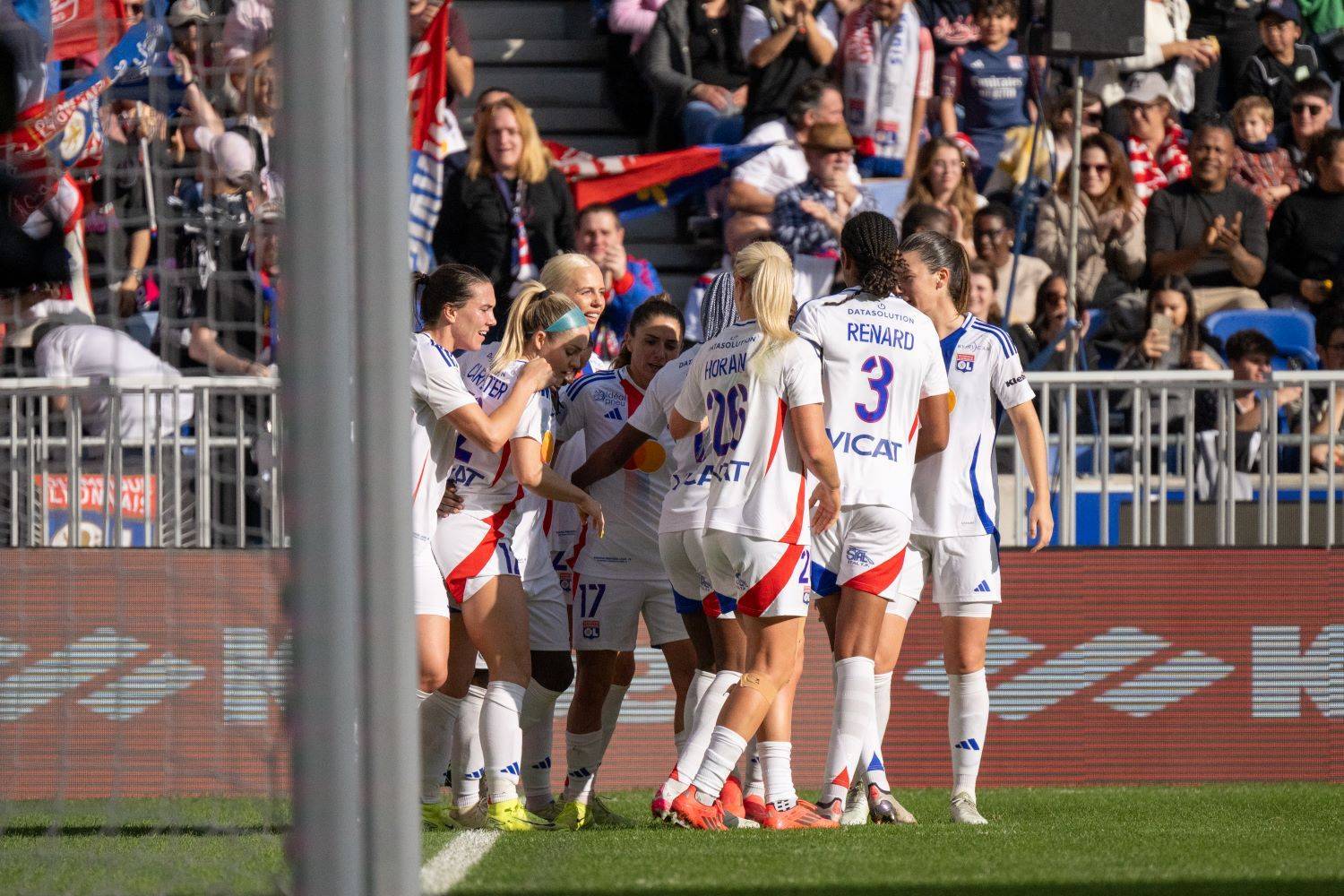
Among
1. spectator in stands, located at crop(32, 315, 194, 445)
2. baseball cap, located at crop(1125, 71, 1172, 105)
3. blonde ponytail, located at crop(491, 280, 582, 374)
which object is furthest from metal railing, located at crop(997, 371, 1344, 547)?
baseball cap, located at crop(1125, 71, 1172, 105)

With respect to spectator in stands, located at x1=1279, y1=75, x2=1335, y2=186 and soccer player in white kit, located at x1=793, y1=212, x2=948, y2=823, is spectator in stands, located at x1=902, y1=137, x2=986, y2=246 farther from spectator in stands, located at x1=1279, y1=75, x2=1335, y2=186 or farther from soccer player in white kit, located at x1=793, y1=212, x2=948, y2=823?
soccer player in white kit, located at x1=793, y1=212, x2=948, y2=823

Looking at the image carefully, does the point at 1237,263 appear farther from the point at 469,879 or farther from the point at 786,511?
the point at 469,879

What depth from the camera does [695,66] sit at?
13.5m

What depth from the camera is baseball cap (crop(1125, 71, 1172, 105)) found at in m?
14.1

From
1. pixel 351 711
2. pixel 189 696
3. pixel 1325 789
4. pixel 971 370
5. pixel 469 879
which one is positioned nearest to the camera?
pixel 351 711

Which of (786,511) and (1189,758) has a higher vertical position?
(786,511)

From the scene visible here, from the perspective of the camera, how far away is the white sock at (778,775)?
6.81 metres

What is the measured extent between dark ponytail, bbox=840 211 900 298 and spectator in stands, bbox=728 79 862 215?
5.30 meters

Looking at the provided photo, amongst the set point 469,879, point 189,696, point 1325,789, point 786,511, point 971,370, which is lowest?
Result: point 1325,789

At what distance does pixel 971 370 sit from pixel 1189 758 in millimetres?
3097

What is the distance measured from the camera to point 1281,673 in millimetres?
9250

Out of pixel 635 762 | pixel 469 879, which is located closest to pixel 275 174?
pixel 469 879

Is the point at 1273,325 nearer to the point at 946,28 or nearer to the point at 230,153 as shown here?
the point at 946,28

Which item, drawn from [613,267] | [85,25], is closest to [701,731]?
[85,25]
